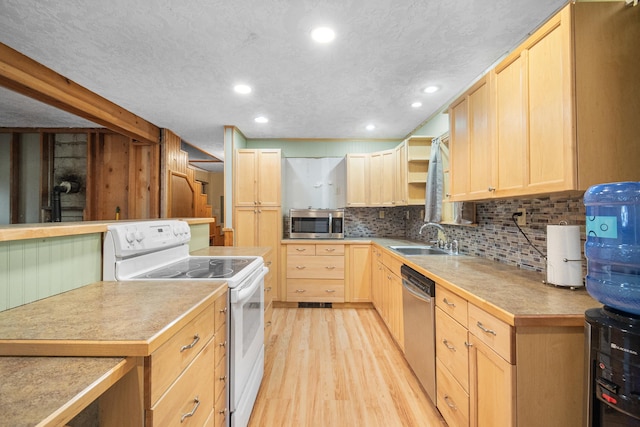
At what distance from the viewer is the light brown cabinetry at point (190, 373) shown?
748 mm

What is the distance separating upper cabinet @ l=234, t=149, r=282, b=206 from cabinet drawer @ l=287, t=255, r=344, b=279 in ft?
2.75

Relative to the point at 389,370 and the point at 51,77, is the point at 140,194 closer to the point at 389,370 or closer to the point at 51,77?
the point at 51,77

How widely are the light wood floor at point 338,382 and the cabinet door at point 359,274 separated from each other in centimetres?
59

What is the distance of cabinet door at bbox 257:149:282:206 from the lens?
3.74 m

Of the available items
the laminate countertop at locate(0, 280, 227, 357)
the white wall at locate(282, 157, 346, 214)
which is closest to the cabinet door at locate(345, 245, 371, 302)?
the white wall at locate(282, 157, 346, 214)

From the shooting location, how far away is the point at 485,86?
1.69 m

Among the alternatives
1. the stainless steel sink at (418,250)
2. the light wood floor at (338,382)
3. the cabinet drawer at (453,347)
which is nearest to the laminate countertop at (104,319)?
the light wood floor at (338,382)

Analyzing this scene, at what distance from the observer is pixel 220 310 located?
4.08 feet

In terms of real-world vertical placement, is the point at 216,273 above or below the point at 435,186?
below

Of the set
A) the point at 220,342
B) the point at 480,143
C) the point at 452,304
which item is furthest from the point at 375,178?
the point at 220,342

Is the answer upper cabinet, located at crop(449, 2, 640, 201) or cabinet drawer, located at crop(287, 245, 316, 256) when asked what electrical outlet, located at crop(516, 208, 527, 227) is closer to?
upper cabinet, located at crop(449, 2, 640, 201)

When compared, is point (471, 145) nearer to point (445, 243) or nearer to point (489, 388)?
point (445, 243)

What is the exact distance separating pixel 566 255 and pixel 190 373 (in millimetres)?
1723

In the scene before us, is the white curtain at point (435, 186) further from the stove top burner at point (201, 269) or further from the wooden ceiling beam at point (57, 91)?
the wooden ceiling beam at point (57, 91)
